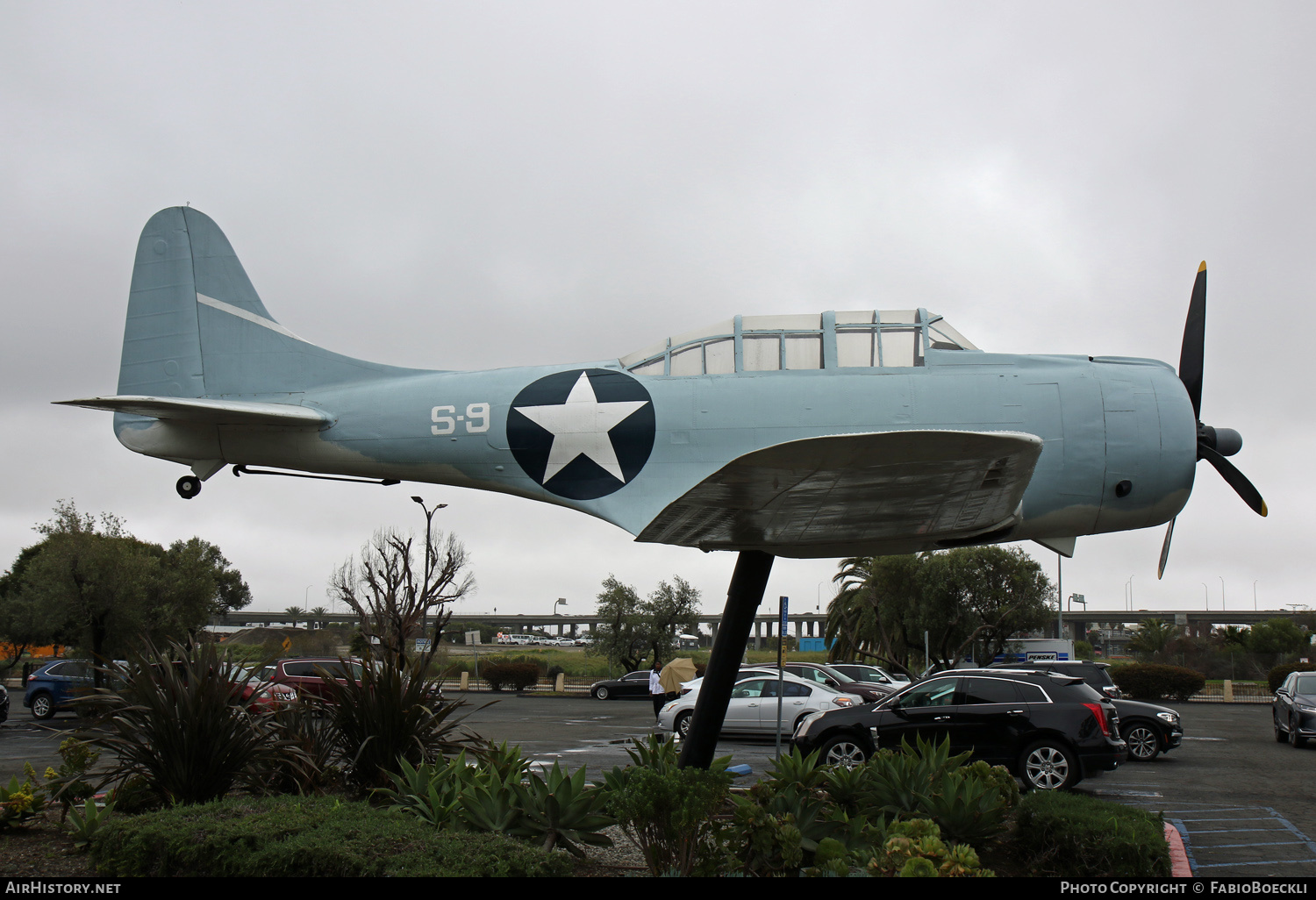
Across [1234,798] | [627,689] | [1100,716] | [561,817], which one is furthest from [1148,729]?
[627,689]

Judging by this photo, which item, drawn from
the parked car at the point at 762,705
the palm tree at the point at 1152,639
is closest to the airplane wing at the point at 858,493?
the parked car at the point at 762,705

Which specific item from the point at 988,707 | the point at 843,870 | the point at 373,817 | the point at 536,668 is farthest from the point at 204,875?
the point at 536,668

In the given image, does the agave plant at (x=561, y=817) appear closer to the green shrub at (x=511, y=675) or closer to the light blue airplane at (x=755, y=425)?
the light blue airplane at (x=755, y=425)

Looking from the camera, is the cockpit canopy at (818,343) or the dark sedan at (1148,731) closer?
the cockpit canopy at (818,343)

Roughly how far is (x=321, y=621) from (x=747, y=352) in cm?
8573

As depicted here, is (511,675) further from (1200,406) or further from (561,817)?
(1200,406)

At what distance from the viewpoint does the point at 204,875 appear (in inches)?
203

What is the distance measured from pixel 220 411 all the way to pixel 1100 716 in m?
10.7

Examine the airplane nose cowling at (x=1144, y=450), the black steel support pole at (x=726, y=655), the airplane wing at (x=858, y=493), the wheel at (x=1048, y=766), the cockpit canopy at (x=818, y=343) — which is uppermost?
the cockpit canopy at (x=818, y=343)

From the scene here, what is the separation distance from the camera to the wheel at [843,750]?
38.0 feet

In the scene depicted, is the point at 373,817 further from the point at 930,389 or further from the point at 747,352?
the point at 930,389

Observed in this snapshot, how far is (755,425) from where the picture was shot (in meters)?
7.29

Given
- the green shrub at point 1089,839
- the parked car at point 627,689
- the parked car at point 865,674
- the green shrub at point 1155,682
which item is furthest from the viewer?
the green shrub at point 1155,682

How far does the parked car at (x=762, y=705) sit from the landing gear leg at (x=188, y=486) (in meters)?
11.0
